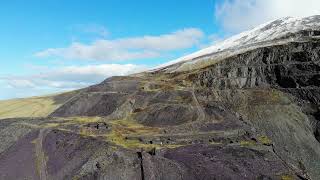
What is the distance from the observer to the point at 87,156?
62250 millimetres

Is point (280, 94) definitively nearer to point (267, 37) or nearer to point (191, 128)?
point (191, 128)

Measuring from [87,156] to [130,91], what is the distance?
47.8 m

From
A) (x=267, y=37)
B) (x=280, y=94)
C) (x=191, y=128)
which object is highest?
(x=267, y=37)

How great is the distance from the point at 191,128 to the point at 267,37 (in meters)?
96.7

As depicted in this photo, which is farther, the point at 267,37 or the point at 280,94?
the point at 267,37

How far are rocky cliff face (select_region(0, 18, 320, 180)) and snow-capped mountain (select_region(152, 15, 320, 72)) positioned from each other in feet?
78.7

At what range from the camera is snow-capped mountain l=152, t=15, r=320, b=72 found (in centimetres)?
13538

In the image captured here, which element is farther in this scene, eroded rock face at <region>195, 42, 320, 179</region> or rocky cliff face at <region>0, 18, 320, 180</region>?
eroded rock face at <region>195, 42, 320, 179</region>

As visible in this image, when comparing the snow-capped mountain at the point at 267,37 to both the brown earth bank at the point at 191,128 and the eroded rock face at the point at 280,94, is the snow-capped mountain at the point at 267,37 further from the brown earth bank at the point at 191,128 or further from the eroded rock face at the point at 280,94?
the brown earth bank at the point at 191,128

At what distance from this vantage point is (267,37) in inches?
6511

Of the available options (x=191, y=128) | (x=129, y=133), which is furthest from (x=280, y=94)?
(x=129, y=133)

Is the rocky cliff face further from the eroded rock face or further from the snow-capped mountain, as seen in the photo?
the snow-capped mountain

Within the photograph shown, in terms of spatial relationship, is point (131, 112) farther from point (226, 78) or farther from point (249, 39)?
point (249, 39)

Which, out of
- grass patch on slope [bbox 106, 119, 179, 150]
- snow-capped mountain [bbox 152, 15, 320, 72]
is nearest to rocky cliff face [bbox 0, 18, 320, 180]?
grass patch on slope [bbox 106, 119, 179, 150]
